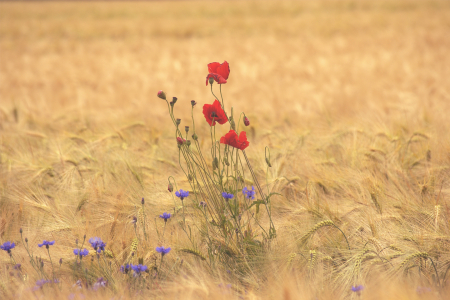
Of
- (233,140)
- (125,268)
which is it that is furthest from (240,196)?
(125,268)

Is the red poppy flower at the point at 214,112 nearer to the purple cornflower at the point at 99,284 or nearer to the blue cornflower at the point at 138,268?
the blue cornflower at the point at 138,268

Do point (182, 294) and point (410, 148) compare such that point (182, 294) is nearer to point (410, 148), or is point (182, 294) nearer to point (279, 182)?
point (279, 182)

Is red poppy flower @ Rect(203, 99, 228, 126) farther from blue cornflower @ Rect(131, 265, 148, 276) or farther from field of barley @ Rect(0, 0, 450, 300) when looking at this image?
blue cornflower @ Rect(131, 265, 148, 276)

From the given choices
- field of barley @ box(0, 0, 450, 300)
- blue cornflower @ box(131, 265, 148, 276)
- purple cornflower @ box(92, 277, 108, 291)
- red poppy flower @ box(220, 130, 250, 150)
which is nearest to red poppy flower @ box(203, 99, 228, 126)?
red poppy flower @ box(220, 130, 250, 150)

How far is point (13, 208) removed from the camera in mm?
1745

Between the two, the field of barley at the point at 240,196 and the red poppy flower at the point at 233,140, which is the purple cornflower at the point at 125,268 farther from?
the red poppy flower at the point at 233,140

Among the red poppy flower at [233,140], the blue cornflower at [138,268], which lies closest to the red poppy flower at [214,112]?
the red poppy flower at [233,140]

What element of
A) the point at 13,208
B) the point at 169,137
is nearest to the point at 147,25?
the point at 169,137

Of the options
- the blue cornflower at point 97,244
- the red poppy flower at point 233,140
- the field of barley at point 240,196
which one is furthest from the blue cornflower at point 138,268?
the red poppy flower at point 233,140

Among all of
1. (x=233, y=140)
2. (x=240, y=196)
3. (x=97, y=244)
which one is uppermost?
(x=233, y=140)

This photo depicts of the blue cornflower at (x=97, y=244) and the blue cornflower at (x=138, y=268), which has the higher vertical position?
the blue cornflower at (x=97, y=244)

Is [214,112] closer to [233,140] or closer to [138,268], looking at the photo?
[233,140]

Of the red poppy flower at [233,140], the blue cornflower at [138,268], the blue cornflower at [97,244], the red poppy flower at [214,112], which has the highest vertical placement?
the red poppy flower at [214,112]

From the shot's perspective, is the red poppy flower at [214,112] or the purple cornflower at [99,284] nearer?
the purple cornflower at [99,284]
